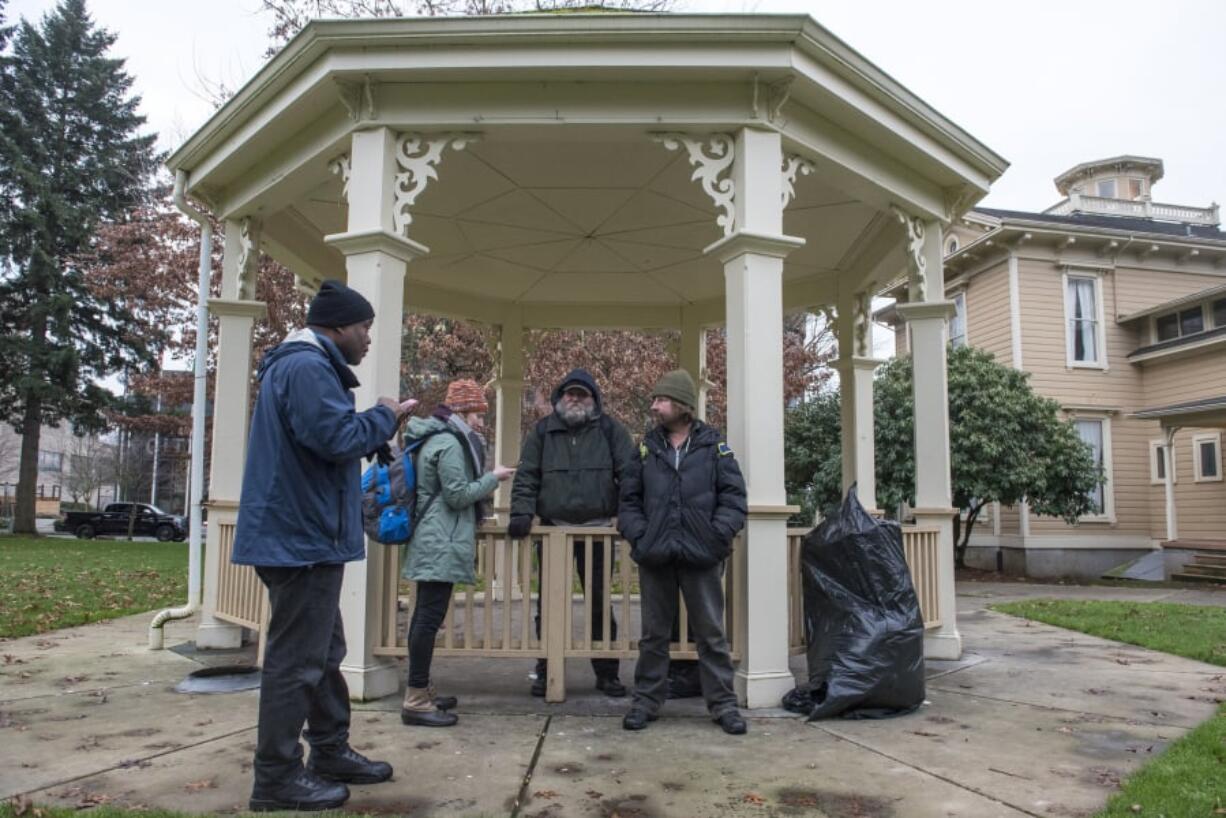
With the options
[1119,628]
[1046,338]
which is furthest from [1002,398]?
[1119,628]

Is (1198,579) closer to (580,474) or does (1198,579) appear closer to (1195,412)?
(1195,412)

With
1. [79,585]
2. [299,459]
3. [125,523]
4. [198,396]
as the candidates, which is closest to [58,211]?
[125,523]

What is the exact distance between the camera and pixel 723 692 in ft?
12.9

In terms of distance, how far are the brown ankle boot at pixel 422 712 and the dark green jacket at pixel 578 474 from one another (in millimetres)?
1087

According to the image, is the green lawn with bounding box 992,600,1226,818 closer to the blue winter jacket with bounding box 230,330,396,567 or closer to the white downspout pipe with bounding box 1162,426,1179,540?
the blue winter jacket with bounding box 230,330,396,567

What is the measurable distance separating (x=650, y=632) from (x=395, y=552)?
1404 millimetres

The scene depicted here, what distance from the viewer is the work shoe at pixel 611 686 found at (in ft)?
14.8

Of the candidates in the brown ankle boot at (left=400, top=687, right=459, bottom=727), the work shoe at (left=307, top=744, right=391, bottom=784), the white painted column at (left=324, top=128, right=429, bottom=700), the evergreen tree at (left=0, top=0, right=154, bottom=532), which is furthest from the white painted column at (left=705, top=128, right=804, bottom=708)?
the evergreen tree at (left=0, top=0, right=154, bottom=532)

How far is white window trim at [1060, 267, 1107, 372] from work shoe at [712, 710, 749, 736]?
16.0m

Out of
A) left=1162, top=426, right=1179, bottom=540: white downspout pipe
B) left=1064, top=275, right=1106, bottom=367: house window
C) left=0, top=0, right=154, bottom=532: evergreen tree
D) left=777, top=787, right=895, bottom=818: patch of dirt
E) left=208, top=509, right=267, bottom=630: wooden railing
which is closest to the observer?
left=777, top=787, right=895, bottom=818: patch of dirt

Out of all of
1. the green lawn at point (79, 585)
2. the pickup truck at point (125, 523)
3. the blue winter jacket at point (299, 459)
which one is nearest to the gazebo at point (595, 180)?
the blue winter jacket at point (299, 459)

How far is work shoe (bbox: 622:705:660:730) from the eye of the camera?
151 inches

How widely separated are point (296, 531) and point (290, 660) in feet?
1.38

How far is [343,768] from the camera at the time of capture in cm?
301
